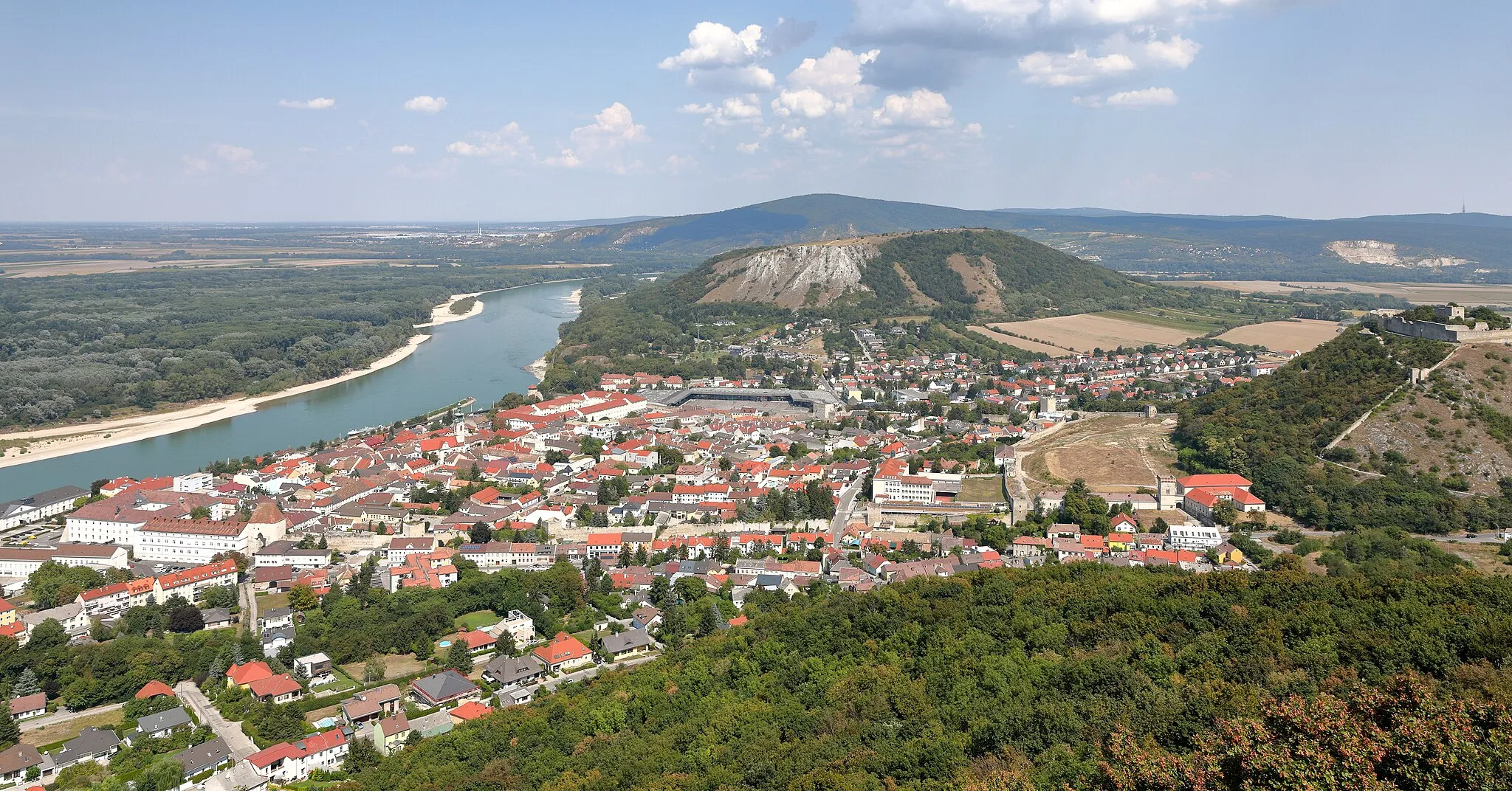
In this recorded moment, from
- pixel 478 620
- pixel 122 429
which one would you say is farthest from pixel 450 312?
pixel 478 620

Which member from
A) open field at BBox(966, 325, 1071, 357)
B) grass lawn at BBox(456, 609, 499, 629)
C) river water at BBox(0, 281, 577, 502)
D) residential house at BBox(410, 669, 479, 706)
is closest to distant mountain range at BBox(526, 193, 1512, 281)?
open field at BBox(966, 325, 1071, 357)

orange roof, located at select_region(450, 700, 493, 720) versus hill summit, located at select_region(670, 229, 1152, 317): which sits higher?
hill summit, located at select_region(670, 229, 1152, 317)

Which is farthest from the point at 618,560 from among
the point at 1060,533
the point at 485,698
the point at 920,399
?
the point at 920,399

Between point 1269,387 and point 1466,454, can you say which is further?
point 1269,387

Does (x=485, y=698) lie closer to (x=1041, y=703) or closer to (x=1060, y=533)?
(x=1041, y=703)

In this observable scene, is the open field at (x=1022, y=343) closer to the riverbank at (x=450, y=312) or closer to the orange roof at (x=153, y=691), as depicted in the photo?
the riverbank at (x=450, y=312)

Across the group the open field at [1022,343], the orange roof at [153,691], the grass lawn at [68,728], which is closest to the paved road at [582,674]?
the orange roof at [153,691]

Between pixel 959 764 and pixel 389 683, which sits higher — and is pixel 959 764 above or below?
above

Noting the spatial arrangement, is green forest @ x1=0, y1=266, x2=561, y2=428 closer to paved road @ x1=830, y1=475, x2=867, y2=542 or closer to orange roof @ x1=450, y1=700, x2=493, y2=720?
paved road @ x1=830, y1=475, x2=867, y2=542
